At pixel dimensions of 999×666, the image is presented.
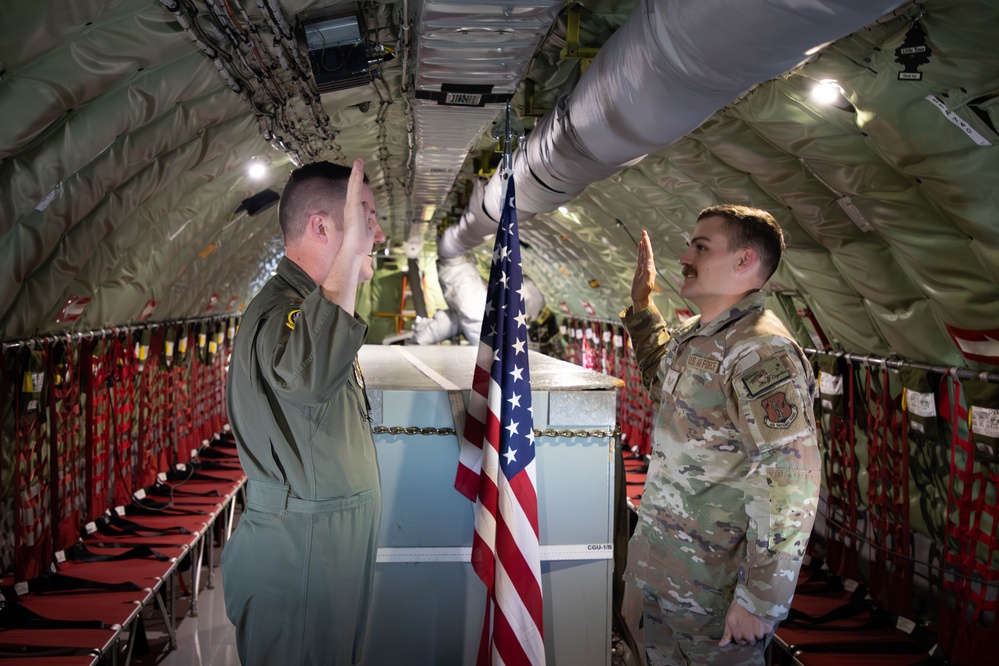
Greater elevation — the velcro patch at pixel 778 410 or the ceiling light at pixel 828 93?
the ceiling light at pixel 828 93

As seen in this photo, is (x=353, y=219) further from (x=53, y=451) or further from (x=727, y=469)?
(x=53, y=451)

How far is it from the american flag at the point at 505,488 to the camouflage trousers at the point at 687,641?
42 centimetres

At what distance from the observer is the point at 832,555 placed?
4.70m

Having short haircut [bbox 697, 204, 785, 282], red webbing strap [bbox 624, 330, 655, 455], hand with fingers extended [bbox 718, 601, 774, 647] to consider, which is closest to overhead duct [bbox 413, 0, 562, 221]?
short haircut [bbox 697, 204, 785, 282]

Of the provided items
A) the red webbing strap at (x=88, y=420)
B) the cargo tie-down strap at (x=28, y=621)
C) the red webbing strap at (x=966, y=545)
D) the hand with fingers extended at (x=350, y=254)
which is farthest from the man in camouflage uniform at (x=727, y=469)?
the red webbing strap at (x=88, y=420)

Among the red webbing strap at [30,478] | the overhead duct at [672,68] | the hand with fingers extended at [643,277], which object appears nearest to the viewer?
the overhead duct at [672,68]

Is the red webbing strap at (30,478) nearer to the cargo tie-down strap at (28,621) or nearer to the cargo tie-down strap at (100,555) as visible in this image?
the cargo tie-down strap at (100,555)

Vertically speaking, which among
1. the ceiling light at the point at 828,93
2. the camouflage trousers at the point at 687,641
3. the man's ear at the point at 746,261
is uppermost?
the ceiling light at the point at 828,93

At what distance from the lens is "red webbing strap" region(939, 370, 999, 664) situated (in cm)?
336

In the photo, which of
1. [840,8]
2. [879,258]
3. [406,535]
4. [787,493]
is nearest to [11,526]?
[406,535]

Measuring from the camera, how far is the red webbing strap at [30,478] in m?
3.97

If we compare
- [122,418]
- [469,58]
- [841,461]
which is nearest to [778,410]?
[469,58]

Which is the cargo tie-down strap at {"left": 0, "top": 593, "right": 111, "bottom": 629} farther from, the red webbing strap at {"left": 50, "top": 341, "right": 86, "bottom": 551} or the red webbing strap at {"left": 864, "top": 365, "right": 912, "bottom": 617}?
the red webbing strap at {"left": 864, "top": 365, "right": 912, "bottom": 617}

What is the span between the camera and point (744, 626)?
2229mm
